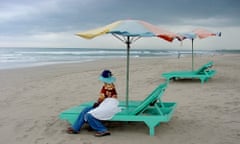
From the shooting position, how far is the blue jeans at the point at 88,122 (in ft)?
19.8

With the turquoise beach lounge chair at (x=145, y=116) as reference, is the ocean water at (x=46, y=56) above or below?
above

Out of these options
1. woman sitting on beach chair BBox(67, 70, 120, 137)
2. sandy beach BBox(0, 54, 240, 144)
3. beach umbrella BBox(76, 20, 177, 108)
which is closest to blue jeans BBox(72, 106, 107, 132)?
woman sitting on beach chair BBox(67, 70, 120, 137)

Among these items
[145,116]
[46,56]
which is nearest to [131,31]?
[145,116]

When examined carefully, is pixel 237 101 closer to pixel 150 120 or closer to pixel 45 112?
pixel 150 120

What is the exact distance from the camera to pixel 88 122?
605 centimetres

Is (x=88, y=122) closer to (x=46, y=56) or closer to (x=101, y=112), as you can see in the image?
(x=101, y=112)

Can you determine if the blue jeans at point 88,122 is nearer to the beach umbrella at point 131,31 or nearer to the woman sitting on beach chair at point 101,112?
the woman sitting on beach chair at point 101,112

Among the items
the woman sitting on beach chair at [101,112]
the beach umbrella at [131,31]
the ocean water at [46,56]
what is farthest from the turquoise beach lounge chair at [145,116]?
the ocean water at [46,56]

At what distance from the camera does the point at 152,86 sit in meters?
12.4

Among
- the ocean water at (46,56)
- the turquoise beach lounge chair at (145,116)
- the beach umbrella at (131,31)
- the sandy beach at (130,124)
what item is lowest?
the sandy beach at (130,124)

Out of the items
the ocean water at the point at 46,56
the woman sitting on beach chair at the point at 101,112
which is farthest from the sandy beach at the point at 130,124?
the ocean water at the point at 46,56

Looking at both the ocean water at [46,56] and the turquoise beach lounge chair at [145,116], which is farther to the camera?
the ocean water at [46,56]

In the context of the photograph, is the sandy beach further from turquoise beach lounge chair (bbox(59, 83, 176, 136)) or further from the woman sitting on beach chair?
turquoise beach lounge chair (bbox(59, 83, 176, 136))

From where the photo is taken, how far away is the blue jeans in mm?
6027
